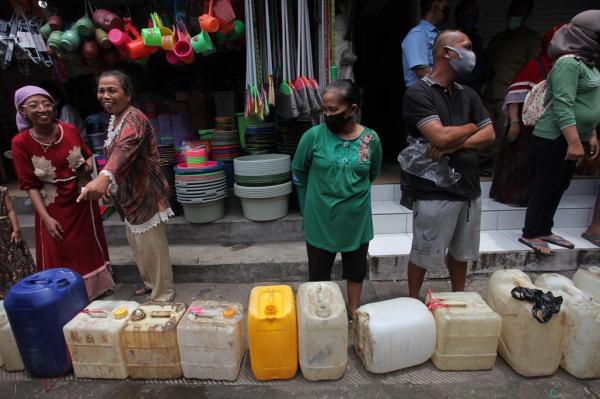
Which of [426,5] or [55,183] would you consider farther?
[426,5]

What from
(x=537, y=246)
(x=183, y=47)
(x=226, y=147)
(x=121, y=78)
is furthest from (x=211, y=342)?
(x=537, y=246)

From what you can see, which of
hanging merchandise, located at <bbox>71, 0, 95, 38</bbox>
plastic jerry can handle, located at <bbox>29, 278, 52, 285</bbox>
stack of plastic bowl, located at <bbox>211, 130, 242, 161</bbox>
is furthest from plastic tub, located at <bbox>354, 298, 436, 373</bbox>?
hanging merchandise, located at <bbox>71, 0, 95, 38</bbox>

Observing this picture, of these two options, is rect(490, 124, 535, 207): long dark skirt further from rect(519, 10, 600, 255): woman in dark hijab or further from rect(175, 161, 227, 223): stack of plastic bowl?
rect(175, 161, 227, 223): stack of plastic bowl

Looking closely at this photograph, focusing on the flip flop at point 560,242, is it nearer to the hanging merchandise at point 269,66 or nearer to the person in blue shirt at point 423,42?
the person in blue shirt at point 423,42

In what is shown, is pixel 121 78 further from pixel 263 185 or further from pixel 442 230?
pixel 442 230

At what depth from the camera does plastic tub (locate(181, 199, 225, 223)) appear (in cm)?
388

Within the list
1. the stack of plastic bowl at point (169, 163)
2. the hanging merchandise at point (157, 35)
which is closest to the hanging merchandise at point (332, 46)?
the hanging merchandise at point (157, 35)

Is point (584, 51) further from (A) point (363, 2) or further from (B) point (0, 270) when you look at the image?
(B) point (0, 270)

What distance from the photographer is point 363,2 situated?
5.46 metres

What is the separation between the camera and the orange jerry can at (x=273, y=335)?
2129 mm

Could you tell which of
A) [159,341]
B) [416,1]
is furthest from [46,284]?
[416,1]

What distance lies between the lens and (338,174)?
2365 millimetres

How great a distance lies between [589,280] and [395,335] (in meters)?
1.56

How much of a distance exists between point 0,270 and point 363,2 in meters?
5.63
